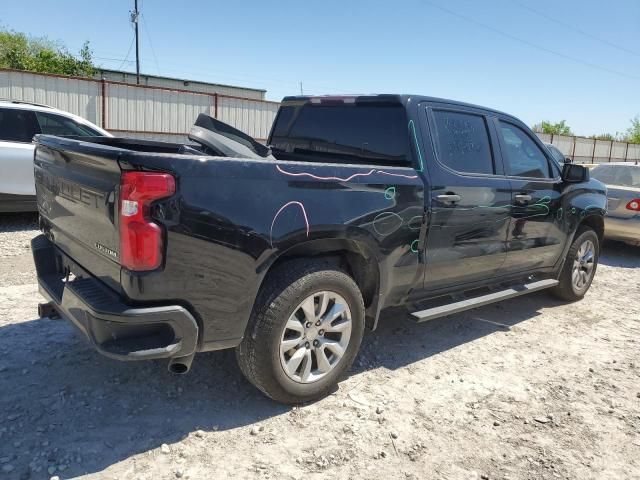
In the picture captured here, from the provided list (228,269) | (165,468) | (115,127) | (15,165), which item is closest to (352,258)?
(228,269)

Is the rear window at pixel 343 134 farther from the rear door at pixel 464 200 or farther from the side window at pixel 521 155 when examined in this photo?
the side window at pixel 521 155

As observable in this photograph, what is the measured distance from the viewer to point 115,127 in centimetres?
1428

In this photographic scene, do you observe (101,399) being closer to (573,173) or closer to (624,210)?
(573,173)

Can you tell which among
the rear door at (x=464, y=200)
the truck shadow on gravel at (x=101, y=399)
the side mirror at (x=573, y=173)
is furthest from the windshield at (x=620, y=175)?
the truck shadow on gravel at (x=101, y=399)

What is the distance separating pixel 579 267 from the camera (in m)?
5.80

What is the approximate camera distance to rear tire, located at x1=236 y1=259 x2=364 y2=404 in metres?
3.00

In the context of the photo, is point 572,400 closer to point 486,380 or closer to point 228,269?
point 486,380

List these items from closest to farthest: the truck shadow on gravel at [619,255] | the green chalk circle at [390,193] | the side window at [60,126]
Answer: the green chalk circle at [390,193] → the side window at [60,126] → the truck shadow on gravel at [619,255]

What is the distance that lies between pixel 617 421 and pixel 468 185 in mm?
1848

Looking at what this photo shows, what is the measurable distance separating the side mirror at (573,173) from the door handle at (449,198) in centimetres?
182

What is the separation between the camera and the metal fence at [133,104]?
12852 mm

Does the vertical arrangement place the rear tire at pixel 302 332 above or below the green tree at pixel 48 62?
below

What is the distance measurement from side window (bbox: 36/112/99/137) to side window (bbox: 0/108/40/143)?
0.10 m

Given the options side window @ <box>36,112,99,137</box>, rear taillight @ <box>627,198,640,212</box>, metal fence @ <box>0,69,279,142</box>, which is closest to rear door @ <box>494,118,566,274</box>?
rear taillight @ <box>627,198,640,212</box>
